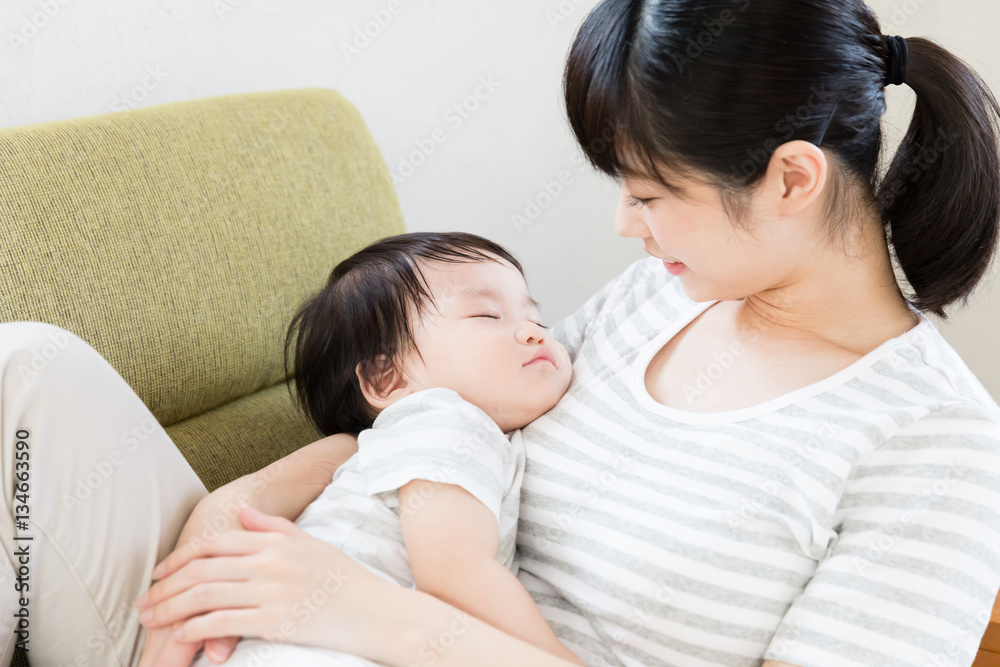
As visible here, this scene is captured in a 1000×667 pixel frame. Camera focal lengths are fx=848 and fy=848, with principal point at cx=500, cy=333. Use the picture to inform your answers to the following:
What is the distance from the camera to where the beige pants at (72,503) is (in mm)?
893

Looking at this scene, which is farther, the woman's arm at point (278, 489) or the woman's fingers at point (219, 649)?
the woman's arm at point (278, 489)

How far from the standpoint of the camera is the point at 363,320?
46.3 inches

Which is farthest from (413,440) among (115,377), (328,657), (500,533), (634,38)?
(634,38)

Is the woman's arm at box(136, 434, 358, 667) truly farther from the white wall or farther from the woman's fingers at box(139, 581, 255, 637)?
the white wall

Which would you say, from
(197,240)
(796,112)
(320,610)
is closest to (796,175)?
(796,112)

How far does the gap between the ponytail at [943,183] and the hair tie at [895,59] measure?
4cm

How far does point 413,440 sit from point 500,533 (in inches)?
6.0

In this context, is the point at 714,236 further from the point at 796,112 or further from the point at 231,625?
the point at 231,625

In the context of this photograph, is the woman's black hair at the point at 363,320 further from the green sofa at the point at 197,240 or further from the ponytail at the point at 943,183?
the ponytail at the point at 943,183

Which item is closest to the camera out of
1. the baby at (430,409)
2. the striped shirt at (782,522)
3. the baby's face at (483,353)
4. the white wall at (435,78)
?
the striped shirt at (782,522)

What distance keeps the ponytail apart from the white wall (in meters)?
0.31

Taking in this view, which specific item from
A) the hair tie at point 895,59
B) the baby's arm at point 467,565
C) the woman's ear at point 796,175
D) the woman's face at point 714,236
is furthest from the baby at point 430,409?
the hair tie at point 895,59

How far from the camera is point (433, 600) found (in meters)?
0.88

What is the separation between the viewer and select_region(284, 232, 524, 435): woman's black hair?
116 centimetres
